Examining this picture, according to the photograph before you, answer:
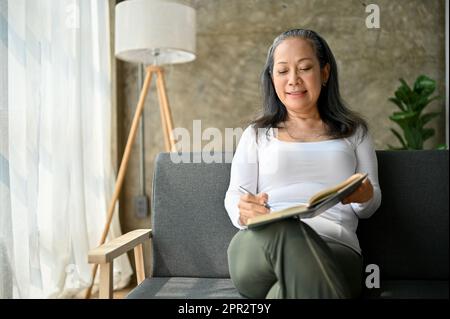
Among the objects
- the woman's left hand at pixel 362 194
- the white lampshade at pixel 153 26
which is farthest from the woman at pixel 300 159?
the white lampshade at pixel 153 26

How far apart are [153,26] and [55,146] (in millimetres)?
728

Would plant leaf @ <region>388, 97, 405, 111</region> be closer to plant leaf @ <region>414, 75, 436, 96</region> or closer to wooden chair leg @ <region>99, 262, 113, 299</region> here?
plant leaf @ <region>414, 75, 436, 96</region>

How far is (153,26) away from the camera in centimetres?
238

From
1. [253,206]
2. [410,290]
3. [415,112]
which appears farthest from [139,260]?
[415,112]

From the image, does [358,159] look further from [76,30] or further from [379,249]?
[76,30]

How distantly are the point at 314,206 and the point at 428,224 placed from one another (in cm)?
65

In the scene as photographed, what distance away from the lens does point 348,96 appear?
112 inches

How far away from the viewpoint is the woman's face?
1.44 metres

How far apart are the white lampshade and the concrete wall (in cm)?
39

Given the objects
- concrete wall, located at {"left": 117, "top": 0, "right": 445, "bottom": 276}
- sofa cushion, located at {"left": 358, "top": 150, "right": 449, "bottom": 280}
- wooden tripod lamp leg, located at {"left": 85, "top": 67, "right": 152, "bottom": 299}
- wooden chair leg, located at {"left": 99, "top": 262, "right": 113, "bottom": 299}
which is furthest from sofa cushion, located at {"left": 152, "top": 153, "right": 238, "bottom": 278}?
concrete wall, located at {"left": 117, "top": 0, "right": 445, "bottom": 276}

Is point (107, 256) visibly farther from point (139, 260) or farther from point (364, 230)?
point (364, 230)

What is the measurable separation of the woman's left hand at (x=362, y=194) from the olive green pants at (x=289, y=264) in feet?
0.41

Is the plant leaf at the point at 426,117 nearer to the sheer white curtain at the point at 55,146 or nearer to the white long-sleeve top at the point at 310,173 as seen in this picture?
the white long-sleeve top at the point at 310,173

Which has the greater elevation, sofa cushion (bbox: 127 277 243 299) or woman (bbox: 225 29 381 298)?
woman (bbox: 225 29 381 298)
